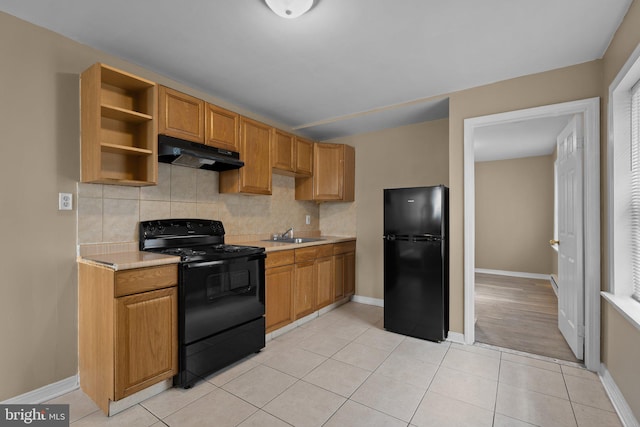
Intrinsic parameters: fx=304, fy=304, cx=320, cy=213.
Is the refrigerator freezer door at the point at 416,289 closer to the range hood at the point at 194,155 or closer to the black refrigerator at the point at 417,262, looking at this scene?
the black refrigerator at the point at 417,262

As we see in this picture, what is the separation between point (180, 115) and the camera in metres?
2.55

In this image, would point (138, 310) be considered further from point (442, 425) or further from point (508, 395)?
point (508, 395)

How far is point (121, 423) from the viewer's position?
1789 millimetres

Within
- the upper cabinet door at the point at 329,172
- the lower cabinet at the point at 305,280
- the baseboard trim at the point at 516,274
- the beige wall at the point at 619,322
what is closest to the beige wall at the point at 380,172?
the lower cabinet at the point at 305,280

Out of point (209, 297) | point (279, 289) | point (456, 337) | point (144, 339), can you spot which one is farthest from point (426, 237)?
point (144, 339)

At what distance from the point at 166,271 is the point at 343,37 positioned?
6.68ft

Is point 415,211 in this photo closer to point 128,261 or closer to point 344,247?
point 344,247

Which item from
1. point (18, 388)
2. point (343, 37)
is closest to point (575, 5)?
point (343, 37)

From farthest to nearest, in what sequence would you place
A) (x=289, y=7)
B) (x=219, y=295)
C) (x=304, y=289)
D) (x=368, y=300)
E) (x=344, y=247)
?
(x=368, y=300) → (x=344, y=247) → (x=304, y=289) → (x=219, y=295) → (x=289, y=7)

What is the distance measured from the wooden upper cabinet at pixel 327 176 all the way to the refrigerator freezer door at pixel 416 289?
46.6 inches

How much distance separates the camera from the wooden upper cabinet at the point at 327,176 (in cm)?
413

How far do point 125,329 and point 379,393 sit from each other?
1717 millimetres

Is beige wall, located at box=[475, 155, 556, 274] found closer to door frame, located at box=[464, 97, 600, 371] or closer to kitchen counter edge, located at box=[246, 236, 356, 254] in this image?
door frame, located at box=[464, 97, 600, 371]

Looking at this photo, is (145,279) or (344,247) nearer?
(145,279)
